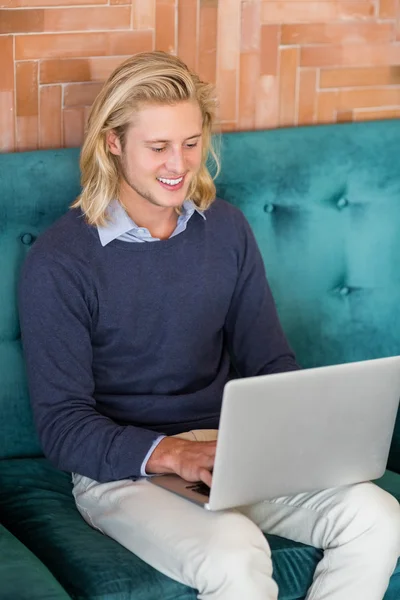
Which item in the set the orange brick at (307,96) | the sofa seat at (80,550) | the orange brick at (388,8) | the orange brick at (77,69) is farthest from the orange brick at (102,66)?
the sofa seat at (80,550)

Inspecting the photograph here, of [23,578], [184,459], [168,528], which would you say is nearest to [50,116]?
[184,459]

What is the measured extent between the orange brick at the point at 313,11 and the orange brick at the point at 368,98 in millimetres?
169

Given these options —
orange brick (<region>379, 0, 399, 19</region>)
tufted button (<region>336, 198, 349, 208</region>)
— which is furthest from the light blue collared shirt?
orange brick (<region>379, 0, 399, 19</region>)

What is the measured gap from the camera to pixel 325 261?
2420mm

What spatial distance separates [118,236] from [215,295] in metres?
0.23

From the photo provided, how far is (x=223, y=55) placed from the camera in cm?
246

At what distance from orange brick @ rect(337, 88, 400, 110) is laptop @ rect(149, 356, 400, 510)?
39.8 inches

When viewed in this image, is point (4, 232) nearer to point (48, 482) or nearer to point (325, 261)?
point (48, 482)

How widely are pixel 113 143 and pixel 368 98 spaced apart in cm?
80

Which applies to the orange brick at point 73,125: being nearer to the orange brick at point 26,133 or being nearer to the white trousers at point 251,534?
the orange brick at point 26,133

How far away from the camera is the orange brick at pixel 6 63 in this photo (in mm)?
2205

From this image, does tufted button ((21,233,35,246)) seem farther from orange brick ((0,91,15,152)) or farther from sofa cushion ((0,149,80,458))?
orange brick ((0,91,15,152))

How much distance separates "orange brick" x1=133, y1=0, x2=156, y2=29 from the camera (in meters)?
2.33

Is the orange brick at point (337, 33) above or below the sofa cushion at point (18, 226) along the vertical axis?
above
